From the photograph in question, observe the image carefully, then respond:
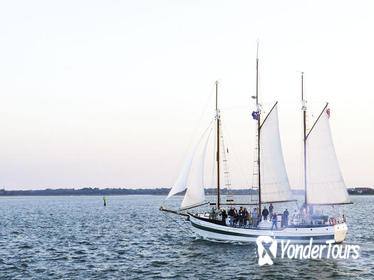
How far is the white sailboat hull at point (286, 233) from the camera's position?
143ft

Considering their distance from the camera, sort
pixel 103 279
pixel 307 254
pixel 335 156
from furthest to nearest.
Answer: pixel 335 156, pixel 307 254, pixel 103 279

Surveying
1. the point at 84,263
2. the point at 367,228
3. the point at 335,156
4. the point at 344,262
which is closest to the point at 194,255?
the point at 84,263

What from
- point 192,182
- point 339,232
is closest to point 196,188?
point 192,182

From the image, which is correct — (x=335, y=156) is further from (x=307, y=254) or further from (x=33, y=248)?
(x=33, y=248)

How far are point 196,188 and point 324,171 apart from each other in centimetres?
1306

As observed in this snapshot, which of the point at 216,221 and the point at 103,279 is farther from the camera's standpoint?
the point at 216,221

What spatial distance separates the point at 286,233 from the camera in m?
44.0

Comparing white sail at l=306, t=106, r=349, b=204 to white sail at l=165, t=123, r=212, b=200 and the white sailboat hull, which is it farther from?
white sail at l=165, t=123, r=212, b=200

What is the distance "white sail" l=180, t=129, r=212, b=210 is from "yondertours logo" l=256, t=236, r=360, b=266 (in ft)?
24.2

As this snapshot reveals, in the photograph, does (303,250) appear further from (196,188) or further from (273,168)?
(196,188)

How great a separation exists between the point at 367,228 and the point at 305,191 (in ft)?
81.6

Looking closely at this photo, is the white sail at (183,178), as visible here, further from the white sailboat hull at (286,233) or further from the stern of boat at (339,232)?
the stern of boat at (339,232)

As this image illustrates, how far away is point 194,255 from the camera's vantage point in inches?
1617

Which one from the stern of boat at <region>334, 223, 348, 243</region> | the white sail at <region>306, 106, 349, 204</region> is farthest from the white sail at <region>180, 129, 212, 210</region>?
the stern of boat at <region>334, 223, 348, 243</region>
